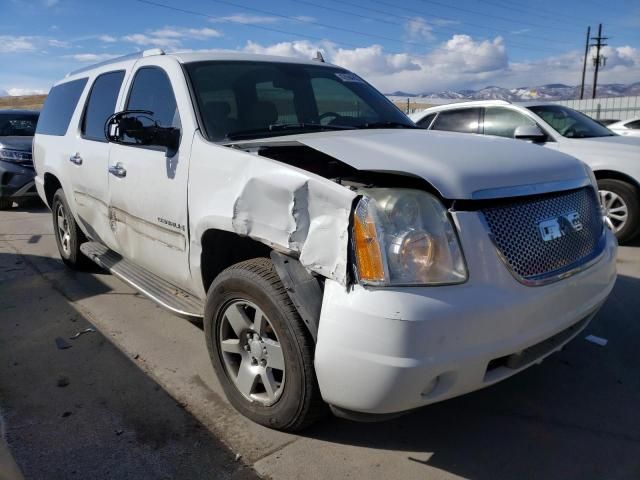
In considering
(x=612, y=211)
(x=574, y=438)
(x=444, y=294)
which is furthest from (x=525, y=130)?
(x=444, y=294)

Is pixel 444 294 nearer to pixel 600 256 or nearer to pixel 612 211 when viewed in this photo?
pixel 600 256

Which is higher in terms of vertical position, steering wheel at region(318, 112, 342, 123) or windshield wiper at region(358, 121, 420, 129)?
steering wheel at region(318, 112, 342, 123)

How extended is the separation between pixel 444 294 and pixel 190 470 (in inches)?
55.9

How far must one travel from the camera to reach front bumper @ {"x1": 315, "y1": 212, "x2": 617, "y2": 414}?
2023 millimetres

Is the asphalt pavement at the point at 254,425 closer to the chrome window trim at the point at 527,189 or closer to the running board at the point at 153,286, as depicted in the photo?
the running board at the point at 153,286

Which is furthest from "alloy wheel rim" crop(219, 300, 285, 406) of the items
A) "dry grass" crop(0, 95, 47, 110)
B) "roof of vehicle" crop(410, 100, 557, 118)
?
"dry grass" crop(0, 95, 47, 110)

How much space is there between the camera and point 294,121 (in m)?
3.48

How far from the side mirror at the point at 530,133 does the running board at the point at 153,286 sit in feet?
15.2

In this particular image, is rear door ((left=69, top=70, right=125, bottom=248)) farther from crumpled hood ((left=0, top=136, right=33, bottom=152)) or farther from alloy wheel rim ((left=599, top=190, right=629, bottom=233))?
crumpled hood ((left=0, top=136, right=33, bottom=152))

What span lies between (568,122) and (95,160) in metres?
5.85

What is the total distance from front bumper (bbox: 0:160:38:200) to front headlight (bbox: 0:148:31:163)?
90 millimetres

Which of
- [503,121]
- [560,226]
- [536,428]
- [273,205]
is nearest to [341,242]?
[273,205]

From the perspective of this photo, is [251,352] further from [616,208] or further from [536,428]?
[616,208]

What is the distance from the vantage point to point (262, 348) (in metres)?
2.64
